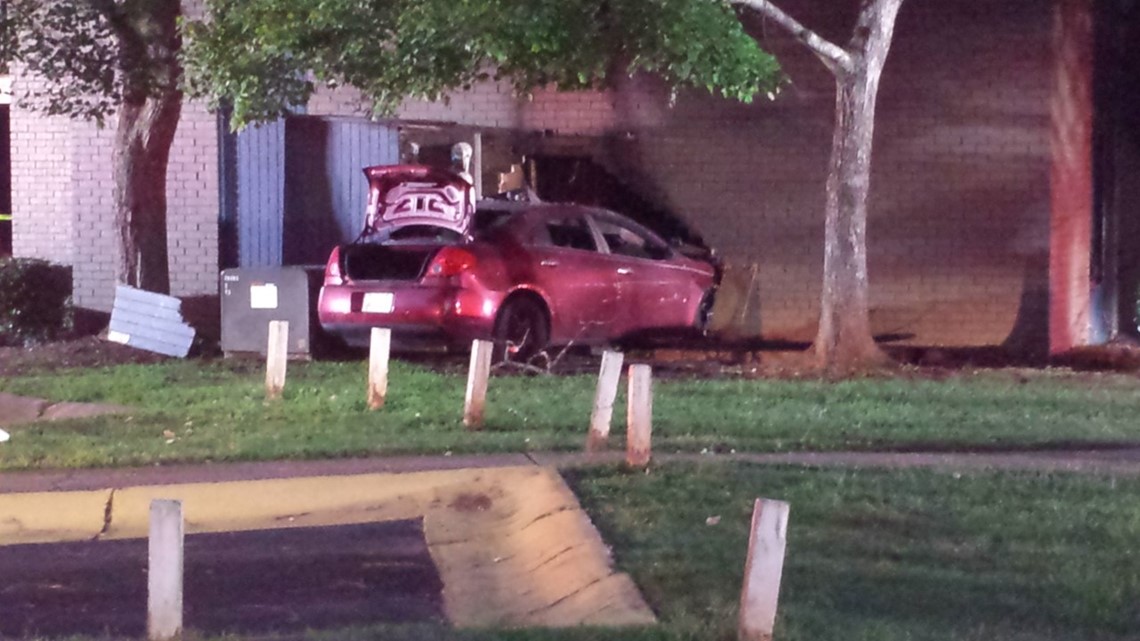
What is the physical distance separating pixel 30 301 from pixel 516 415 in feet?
27.0

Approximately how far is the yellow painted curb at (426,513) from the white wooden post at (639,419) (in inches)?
20.8

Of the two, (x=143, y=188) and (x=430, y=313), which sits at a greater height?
(x=143, y=188)

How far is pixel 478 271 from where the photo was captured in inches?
518

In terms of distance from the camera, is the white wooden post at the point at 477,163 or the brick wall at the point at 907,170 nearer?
the white wooden post at the point at 477,163

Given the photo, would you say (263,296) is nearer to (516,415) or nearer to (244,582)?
(516,415)

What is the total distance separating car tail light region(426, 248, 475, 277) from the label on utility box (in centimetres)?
205

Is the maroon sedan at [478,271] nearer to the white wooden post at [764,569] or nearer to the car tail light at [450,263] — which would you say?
the car tail light at [450,263]

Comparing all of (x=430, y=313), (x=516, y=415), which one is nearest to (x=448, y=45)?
(x=430, y=313)

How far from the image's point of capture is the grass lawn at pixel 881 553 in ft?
20.4

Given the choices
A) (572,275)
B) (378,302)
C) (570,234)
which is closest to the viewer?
(378,302)

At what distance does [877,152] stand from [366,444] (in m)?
9.48

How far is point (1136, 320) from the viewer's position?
792 inches

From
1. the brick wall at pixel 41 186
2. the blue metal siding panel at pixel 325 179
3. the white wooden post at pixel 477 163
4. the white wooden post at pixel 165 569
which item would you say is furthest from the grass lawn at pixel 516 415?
the brick wall at pixel 41 186

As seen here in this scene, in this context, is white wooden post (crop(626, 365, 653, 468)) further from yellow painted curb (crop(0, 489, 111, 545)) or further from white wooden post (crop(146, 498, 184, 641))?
white wooden post (crop(146, 498, 184, 641))
